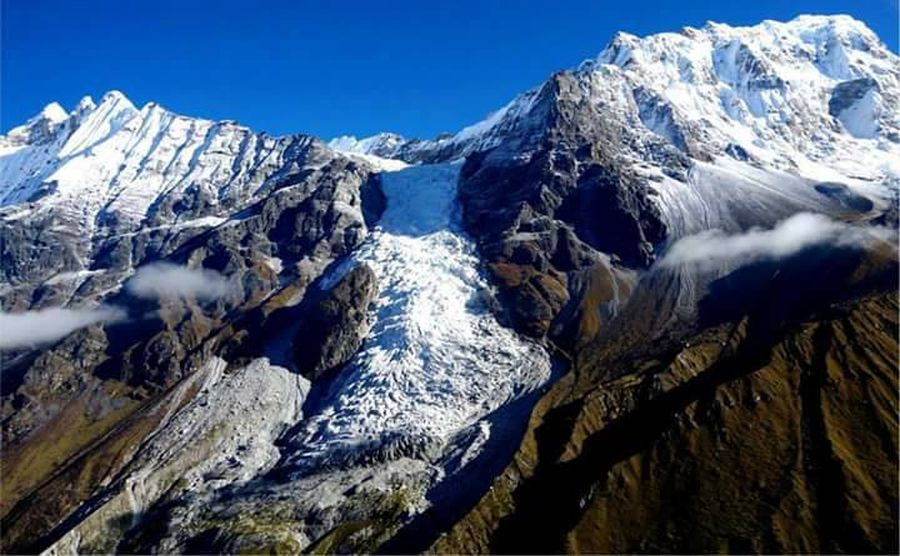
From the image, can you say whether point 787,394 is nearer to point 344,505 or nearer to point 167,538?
point 344,505

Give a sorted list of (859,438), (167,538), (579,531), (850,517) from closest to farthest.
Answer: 1. (850,517)
2. (579,531)
3. (859,438)
4. (167,538)

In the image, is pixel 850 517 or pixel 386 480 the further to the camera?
pixel 386 480

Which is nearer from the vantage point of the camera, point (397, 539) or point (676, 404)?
point (397, 539)

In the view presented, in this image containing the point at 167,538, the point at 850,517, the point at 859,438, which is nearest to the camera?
the point at 850,517

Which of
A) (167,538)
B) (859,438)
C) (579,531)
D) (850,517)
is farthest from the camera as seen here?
(167,538)

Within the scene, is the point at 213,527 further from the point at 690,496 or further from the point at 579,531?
the point at 690,496

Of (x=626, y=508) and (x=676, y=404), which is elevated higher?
(x=676, y=404)

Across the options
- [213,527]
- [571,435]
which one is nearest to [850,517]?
[571,435]

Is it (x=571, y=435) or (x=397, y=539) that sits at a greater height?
(x=571, y=435)

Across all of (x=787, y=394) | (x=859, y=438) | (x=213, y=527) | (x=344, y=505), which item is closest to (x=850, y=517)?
(x=859, y=438)
